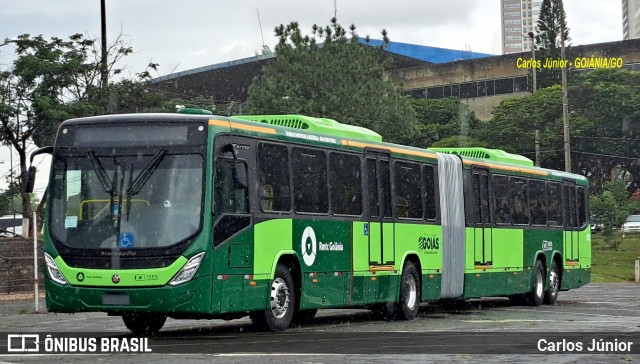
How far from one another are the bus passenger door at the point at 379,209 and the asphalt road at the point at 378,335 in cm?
116

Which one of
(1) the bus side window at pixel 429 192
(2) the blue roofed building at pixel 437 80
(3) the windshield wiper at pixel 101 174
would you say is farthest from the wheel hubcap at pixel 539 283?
(2) the blue roofed building at pixel 437 80

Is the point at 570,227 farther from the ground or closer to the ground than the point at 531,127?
closer to the ground

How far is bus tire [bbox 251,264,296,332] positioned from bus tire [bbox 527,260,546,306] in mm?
11219

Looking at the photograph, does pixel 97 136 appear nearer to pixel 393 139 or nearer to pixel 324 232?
pixel 324 232

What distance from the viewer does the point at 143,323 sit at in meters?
18.5

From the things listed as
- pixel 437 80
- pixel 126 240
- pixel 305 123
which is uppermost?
pixel 437 80

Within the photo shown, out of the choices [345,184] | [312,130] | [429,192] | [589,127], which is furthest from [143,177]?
[589,127]

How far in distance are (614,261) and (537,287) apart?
28.7 m

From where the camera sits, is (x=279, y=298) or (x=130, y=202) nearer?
(x=130, y=202)

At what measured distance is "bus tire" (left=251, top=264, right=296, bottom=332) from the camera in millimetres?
18062

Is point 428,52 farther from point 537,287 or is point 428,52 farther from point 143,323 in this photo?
point 143,323

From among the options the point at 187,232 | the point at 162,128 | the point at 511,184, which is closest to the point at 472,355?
the point at 187,232

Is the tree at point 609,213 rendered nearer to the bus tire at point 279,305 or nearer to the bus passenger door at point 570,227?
the bus passenger door at point 570,227

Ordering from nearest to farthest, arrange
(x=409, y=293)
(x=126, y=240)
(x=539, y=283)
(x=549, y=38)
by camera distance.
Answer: (x=126, y=240), (x=409, y=293), (x=539, y=283), (x=549, y=38)
